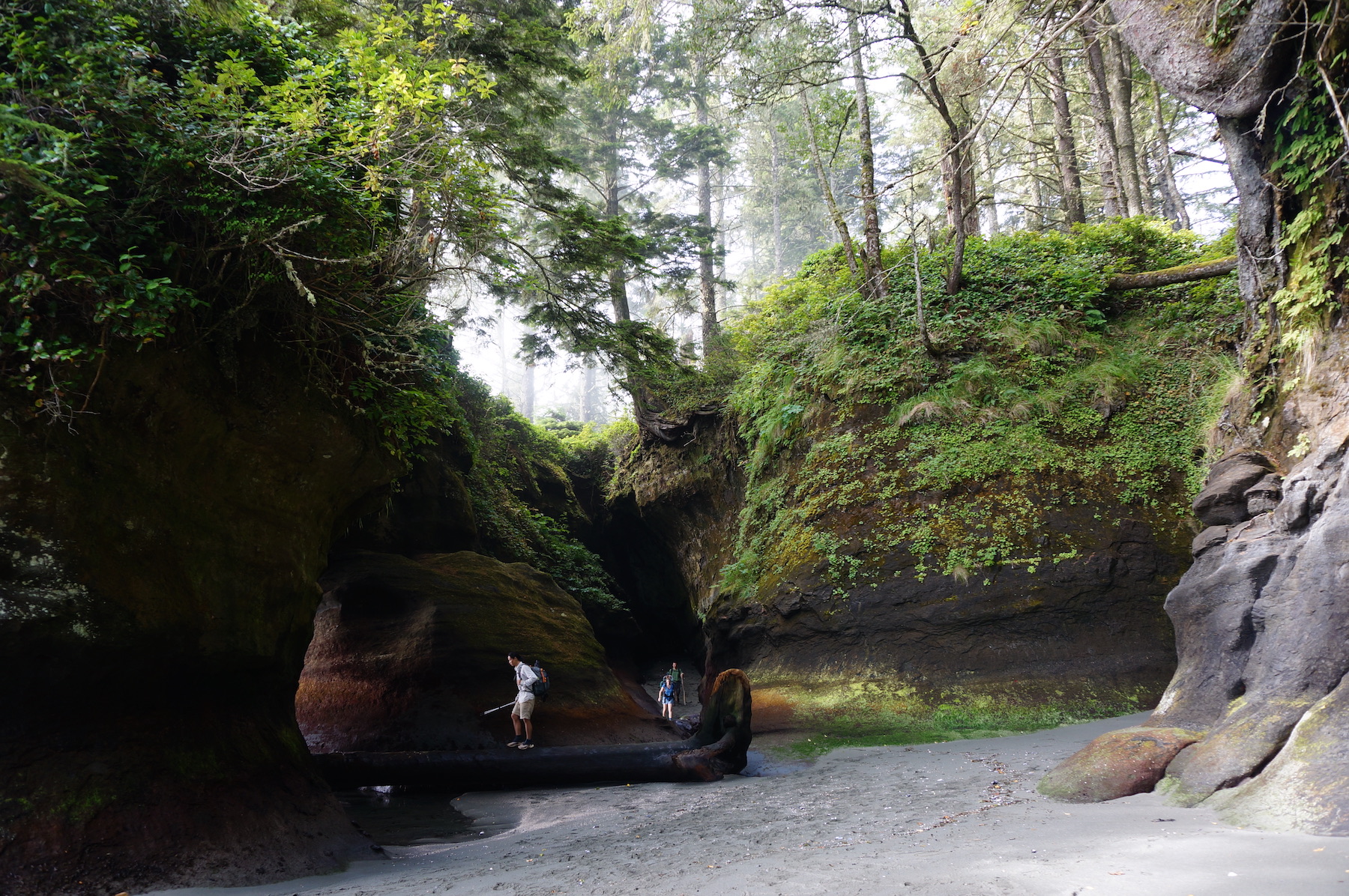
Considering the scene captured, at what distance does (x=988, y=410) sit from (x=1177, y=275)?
417cm

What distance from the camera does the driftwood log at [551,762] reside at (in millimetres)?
8430

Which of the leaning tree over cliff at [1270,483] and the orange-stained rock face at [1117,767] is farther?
the orange-stained rock face at [1117,767]

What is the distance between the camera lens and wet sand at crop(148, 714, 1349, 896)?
9.50ft

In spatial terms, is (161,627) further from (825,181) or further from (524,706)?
(825,181)

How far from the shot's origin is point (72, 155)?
4.82m

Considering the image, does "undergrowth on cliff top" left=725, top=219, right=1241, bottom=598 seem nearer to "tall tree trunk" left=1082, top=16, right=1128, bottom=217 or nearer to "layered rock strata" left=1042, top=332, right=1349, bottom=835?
"tall tree trunk" left=1082, top=16, right=1128, bottom=217

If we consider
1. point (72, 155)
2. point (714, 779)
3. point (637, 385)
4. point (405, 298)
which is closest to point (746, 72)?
point (637, 385)

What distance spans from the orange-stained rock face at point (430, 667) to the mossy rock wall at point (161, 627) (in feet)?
11.9

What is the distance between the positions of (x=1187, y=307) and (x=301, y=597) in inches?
572

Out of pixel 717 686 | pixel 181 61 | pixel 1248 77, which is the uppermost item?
pixel 181 61

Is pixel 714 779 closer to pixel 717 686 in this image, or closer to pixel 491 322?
pixel 717 686

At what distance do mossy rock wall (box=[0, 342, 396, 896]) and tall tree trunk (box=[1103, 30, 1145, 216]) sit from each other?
18087 millimetres

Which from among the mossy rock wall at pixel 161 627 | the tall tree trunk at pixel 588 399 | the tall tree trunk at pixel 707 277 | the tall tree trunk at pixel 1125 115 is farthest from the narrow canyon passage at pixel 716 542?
→ the tall tree trunk at pixel 588 399

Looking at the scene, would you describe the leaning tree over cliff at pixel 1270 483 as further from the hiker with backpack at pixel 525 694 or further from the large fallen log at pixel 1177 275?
the hiker with backpack at pixel 525 694
